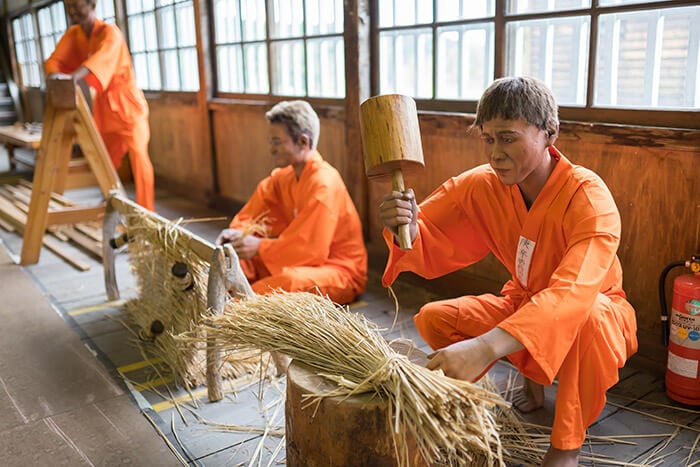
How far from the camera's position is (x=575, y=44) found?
272cm

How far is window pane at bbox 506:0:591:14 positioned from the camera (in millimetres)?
2660

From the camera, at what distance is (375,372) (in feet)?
4.93

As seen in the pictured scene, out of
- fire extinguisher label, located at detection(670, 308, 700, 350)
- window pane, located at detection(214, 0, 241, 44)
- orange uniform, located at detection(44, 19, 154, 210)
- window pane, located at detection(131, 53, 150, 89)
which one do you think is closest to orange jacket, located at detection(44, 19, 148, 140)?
orange uniform, located at detection(44, 19, 154, 210)

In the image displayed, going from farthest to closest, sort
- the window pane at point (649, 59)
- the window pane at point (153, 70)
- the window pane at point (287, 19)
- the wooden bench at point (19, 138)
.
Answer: the window pane at point (153, 70), the wooden bench at point (19, 138), the window pane at point (287, 19), the window pane at point (649, 59)

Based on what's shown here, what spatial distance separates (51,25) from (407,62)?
750 cm

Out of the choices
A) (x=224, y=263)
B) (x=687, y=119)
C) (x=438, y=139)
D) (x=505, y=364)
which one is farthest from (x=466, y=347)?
(x=438, y=139)

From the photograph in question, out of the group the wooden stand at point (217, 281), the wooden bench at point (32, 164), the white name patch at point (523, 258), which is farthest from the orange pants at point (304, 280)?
the wooden bench at point (32, 164)

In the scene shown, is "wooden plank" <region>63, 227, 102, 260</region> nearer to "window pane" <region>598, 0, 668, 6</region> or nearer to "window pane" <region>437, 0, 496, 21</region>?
"window pane" <region>437, 0, 496, 21</region>

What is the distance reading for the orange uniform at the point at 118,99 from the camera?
15.0 ft

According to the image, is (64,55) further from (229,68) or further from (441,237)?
(441,237)

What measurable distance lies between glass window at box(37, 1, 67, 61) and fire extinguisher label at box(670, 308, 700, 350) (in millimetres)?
8541

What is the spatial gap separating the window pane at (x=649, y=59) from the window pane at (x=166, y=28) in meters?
4.44

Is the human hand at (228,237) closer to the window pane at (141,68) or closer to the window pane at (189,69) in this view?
the window pane at (189,69)

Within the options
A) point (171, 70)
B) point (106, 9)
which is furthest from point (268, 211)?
point (106, 9)
